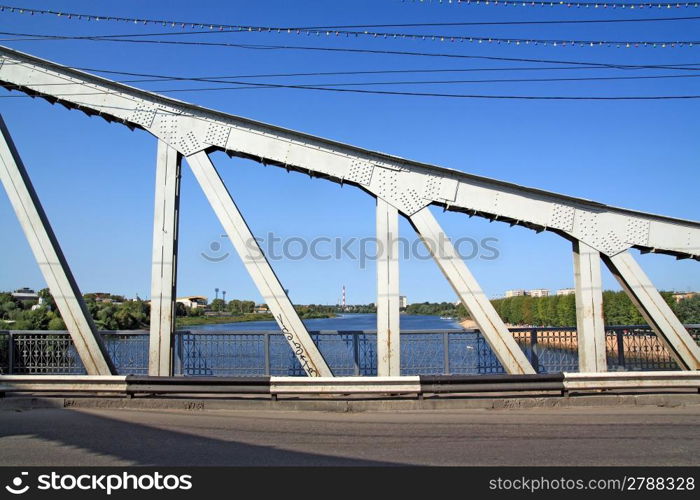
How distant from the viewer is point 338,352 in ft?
42.0

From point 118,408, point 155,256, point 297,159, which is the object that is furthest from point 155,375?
point 297,159

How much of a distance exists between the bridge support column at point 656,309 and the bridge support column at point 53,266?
10303 millimetres

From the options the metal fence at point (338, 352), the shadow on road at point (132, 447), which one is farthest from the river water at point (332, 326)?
the shadow on road at point (132, 447)

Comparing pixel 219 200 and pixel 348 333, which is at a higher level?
pixel 219 200

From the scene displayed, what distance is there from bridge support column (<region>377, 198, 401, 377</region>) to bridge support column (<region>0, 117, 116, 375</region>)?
554 centimetres

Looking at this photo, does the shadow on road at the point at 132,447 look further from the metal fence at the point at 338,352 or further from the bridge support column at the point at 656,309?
the bridge support column at the point at 656,309

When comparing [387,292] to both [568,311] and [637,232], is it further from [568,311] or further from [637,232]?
[568,311]

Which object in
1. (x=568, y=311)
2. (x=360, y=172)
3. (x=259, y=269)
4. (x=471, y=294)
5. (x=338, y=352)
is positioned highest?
(x=360, y=172)

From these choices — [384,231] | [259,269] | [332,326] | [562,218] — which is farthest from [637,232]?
[332,326]

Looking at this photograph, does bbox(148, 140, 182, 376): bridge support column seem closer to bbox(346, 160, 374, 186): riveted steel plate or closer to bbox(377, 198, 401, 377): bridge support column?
bbox(346, 160, 374, 186): riveted steel plate

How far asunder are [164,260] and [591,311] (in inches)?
329

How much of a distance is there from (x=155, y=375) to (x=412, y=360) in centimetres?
Answer: 575
